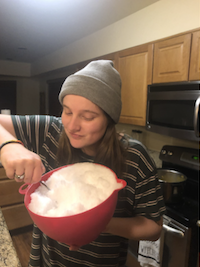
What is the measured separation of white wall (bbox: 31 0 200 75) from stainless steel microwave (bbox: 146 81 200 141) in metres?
0.42

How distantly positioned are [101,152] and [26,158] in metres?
0.31

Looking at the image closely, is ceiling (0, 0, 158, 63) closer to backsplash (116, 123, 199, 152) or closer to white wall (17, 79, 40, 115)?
backsplash (116, 123, 199, 152)

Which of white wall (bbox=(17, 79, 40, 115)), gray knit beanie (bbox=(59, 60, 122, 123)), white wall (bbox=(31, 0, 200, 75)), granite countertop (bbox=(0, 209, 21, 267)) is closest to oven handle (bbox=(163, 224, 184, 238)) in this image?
gray knit beanie (bbox=(59, 60, 122, 123))

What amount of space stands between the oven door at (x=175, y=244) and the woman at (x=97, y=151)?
0.61 metres

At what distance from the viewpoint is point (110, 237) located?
73cm

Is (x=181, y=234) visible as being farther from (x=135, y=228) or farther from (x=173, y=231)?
(x=135, y=228)

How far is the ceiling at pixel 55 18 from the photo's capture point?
1648 mm

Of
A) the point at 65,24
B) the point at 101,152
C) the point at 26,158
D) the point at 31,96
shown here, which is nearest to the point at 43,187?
the point at 26,158

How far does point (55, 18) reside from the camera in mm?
1921

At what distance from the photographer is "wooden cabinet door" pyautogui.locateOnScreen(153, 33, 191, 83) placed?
1.39m

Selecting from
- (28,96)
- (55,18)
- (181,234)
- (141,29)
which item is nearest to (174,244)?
(181,234)

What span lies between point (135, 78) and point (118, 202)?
4.39 ft

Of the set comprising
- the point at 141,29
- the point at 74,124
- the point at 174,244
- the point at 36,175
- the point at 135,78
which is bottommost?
the point at 174,244

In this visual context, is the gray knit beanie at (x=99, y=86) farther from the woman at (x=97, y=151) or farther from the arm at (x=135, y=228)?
the arm at (x=135, y=228)
